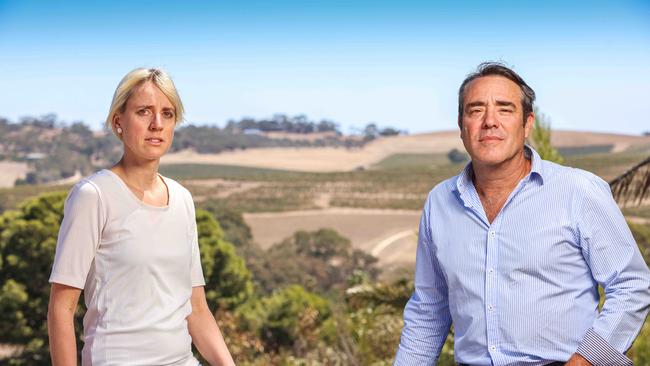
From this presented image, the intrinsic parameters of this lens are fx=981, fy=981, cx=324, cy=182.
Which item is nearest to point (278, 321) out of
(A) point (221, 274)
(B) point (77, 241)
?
(A) point (221, 274)

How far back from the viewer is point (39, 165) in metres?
99.7

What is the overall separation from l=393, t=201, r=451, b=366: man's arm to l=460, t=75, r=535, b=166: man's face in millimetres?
244

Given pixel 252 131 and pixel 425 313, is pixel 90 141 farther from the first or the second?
pixel 425 313

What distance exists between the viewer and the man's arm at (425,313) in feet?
8.82

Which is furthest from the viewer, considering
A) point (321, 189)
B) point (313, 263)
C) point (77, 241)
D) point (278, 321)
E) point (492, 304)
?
point (321, 189)

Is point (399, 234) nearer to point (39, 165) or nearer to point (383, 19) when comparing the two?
point (39, 165)

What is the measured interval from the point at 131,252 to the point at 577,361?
1107 mm

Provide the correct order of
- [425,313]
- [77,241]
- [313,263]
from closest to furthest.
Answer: [77,241] < [425,313] < [313,263]

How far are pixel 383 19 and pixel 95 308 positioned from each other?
149 metres

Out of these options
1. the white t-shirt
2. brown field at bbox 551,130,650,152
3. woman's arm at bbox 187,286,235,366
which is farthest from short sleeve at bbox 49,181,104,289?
brown field at bbox 551,130,650,152

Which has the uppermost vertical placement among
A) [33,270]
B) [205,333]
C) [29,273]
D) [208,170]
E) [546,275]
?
[546,275]

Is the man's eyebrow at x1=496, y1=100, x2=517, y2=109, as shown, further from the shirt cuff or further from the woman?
the woman

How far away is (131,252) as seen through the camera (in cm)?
231

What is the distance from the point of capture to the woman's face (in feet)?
7.87
